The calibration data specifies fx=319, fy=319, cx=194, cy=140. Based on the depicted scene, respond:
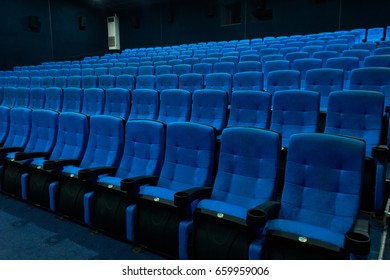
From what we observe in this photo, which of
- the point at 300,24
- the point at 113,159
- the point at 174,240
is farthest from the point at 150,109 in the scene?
the point at 300,24

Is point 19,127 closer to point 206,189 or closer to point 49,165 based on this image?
point 49,165

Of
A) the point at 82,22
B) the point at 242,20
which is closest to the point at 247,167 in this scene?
the point at 242,20

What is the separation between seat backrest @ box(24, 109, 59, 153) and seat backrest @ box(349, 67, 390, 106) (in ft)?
4.84

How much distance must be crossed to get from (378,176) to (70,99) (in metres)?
1.85

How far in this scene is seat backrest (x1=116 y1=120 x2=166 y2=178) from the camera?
3.68ft

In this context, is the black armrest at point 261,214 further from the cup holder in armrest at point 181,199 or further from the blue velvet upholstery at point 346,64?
the blue velvet upholstery at point 346,64

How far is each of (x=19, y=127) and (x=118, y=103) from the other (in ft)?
1.80

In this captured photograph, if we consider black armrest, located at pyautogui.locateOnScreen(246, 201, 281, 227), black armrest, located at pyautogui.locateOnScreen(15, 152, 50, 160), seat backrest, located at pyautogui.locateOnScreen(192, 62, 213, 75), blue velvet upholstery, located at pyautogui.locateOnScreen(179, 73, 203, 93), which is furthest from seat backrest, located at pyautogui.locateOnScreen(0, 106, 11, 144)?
black armrest, located at pyautogui.locateOnScreen(246, 201, 281, 227)

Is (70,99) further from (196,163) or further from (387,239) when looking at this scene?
(387,239)

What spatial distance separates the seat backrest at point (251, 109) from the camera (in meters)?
1.44

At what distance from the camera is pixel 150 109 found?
5.92 feet

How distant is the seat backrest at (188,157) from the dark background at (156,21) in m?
3.94

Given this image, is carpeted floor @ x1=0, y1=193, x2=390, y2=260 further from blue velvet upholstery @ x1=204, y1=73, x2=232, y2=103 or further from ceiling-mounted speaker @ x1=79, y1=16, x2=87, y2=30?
ceiling-mounted speaker @ x1=79, y1=16, x2=87, y2=30

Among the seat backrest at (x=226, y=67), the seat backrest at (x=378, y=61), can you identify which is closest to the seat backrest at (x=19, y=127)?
the seat backrest at (x=226, y=67)
